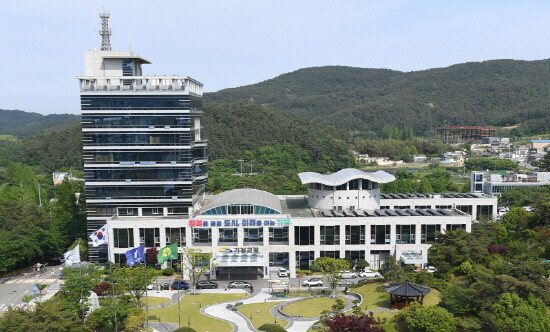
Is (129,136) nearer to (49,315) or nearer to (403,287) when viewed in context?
(49,315)

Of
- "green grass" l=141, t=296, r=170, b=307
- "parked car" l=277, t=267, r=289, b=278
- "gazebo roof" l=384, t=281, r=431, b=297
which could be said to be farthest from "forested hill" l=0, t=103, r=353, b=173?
"gazebo roof" l=384, t=281, r=431, b=297

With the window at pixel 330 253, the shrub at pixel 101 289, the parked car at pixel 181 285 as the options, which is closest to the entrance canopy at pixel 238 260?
the parked car at pixel 181 285

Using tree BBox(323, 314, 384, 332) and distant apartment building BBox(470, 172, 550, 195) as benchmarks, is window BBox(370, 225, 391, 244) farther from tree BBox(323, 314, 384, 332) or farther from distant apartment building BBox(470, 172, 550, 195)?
distant apartment building BBox(470, 172, 550, 195)

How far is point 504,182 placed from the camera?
327 feet

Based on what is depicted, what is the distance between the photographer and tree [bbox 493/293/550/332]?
97.3 feet

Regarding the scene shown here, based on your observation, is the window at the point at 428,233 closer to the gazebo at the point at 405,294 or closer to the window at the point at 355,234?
the window at the point at 355,234

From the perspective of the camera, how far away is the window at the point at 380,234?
2158 inches

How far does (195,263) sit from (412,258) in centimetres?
2455

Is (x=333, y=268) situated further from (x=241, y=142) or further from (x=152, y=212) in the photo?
(x=241, y=142)

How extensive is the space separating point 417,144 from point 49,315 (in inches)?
6887

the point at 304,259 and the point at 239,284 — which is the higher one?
the point at 304,259

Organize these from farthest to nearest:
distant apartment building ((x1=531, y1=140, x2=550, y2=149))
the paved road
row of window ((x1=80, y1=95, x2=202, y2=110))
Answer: distant apartment building ((x1=531, y1=140, x2=550, y2=149)) < row of window ((x1=80, y1=95, x2=202, y2=110)) < the paved road

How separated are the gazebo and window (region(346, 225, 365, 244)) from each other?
1431 centimetres

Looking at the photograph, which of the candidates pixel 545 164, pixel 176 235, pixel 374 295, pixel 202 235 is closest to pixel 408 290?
pixel 374 295
